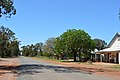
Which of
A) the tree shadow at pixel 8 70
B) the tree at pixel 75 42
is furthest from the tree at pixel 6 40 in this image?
the tree shadow at pixel 8 70

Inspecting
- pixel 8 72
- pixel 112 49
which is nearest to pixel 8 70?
pixel 8 72

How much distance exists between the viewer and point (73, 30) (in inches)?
3093

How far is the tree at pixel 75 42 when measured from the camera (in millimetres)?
75119

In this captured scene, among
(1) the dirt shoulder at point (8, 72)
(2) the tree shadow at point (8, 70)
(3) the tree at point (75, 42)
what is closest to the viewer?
(1) the dirt shoulder at point (8, 72)

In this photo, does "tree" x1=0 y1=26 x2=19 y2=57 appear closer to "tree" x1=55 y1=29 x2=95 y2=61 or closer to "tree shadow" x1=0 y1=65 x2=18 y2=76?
"tree" x1=55 y1=29 x2=95 y2=61

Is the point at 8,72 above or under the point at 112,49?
under

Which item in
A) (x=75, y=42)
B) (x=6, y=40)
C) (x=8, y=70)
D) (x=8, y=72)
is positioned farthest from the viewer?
(x=6, y=40)

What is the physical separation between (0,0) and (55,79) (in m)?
20.6

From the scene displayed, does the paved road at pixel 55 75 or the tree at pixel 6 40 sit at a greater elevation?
the tree at pixel 6 40

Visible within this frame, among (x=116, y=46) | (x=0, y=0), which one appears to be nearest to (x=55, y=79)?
(x=0, y=0)

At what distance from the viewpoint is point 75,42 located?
75000 millimetres

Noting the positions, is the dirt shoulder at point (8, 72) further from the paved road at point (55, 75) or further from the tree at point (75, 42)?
the tree at point (75, 42)

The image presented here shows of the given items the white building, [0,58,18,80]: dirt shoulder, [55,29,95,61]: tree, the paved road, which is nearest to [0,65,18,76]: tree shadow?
[0,58,18,80]: dirt shoulder

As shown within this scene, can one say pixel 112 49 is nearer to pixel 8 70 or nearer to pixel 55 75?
pixel 8 70
